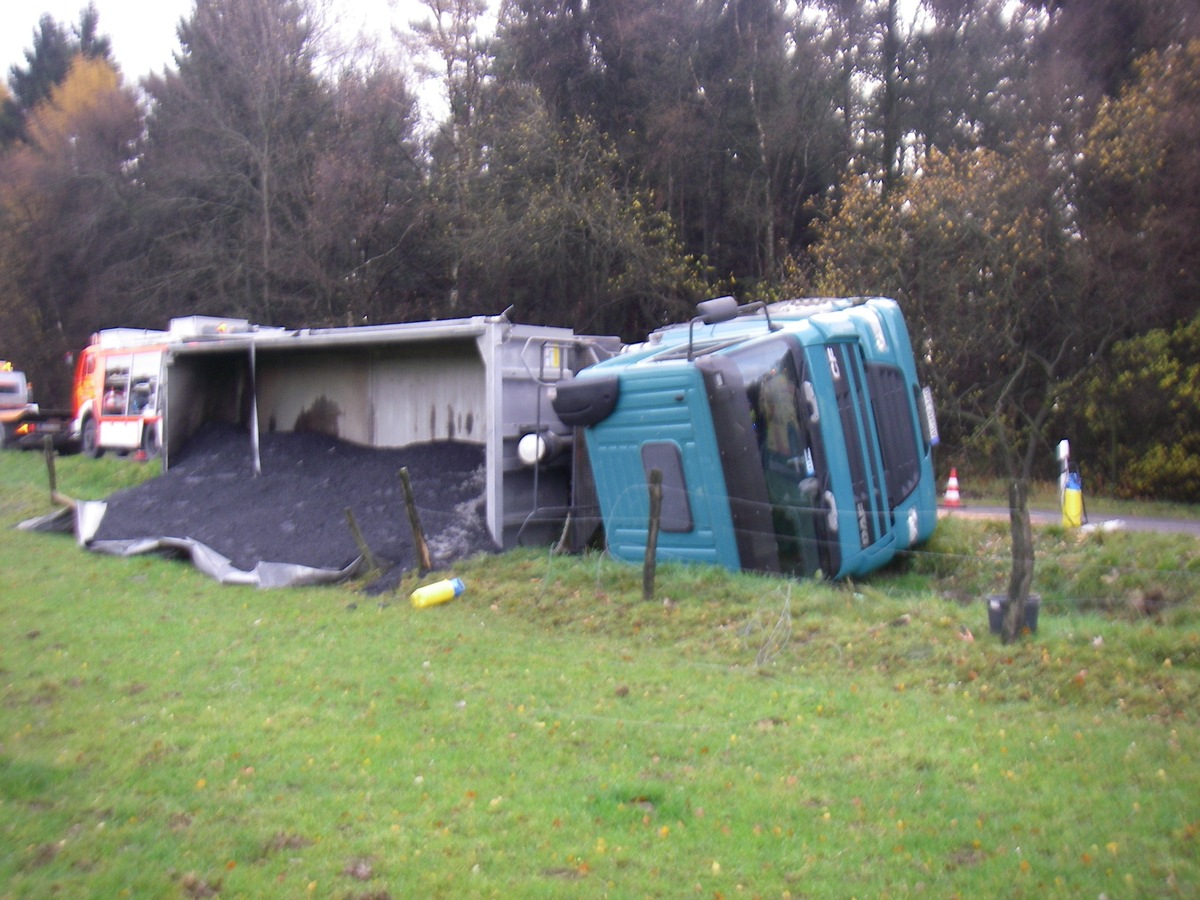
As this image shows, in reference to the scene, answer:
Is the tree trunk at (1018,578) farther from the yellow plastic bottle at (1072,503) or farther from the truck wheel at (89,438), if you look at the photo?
the truck wheel at (89,438)

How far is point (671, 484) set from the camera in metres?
10.6

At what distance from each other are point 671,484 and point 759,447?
102cm

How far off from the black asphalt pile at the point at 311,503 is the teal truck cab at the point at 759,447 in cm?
238

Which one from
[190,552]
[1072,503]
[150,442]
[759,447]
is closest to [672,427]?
[759,447]

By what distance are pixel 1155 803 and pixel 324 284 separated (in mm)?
29749

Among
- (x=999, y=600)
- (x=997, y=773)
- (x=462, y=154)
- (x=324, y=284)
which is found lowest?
(x=997, y=773)

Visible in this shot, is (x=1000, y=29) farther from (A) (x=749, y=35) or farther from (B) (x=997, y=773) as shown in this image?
(B) (x=997, y=773)

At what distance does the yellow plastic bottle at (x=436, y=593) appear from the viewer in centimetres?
1071

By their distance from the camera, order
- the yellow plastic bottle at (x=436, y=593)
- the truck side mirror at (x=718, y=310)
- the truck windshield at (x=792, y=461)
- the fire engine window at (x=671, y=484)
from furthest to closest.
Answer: the truck side mirror at (x=718, y=310)
the yellow plastic bottle at (x=436, y=593)
the fire engine window at (x=671, y=484)
the truck windshield at (x=792, y=461)

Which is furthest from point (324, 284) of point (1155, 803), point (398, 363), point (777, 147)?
point (1155, 803)

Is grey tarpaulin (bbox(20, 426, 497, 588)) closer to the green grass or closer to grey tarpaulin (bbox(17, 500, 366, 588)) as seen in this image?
grey tarpaulin (bbox(17, 500, 366, 588))

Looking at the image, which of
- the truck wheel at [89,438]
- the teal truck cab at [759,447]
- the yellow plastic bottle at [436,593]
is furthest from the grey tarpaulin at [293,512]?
the truck wheel at [89,438]

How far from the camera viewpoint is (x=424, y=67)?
32656 mm

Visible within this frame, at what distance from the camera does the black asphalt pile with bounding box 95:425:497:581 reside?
1252 cm
